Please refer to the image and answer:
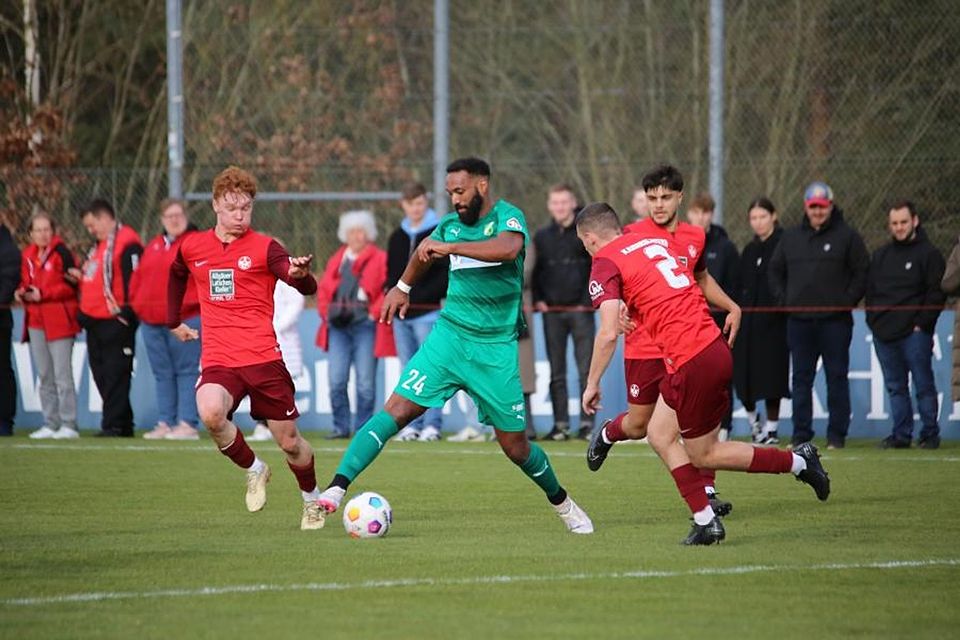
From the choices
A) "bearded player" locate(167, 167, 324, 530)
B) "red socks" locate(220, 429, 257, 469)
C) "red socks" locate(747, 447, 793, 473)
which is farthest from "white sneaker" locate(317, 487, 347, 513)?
"red socks" locate(747, 447, 793, 473)

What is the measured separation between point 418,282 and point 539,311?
1.26 metres

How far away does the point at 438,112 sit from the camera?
739 inches

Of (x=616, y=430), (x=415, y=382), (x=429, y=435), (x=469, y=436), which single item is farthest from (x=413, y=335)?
(x=415, y=382)

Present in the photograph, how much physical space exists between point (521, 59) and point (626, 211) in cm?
Result: 222

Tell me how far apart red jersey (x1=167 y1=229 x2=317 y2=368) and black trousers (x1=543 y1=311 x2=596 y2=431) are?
7085mm

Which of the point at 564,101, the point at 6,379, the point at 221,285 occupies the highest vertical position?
the point at 564,101

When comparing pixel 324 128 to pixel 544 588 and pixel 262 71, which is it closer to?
pixel 262 71

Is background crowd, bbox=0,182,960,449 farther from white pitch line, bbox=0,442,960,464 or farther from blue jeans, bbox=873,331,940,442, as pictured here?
white pitch line, bbox=0,442,960,464

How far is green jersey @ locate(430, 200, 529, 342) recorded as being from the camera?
9.88 m

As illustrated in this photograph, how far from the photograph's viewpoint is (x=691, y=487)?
364 inches

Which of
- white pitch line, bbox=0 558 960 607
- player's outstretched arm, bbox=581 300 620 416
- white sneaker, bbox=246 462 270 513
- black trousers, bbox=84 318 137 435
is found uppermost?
player's outstretched arm, bbox=581 300 620 416

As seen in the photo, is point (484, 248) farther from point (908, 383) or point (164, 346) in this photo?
point (164, 346)

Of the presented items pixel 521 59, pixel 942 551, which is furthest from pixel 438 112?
pixel 942 551

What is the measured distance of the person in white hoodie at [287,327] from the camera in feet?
58.6
